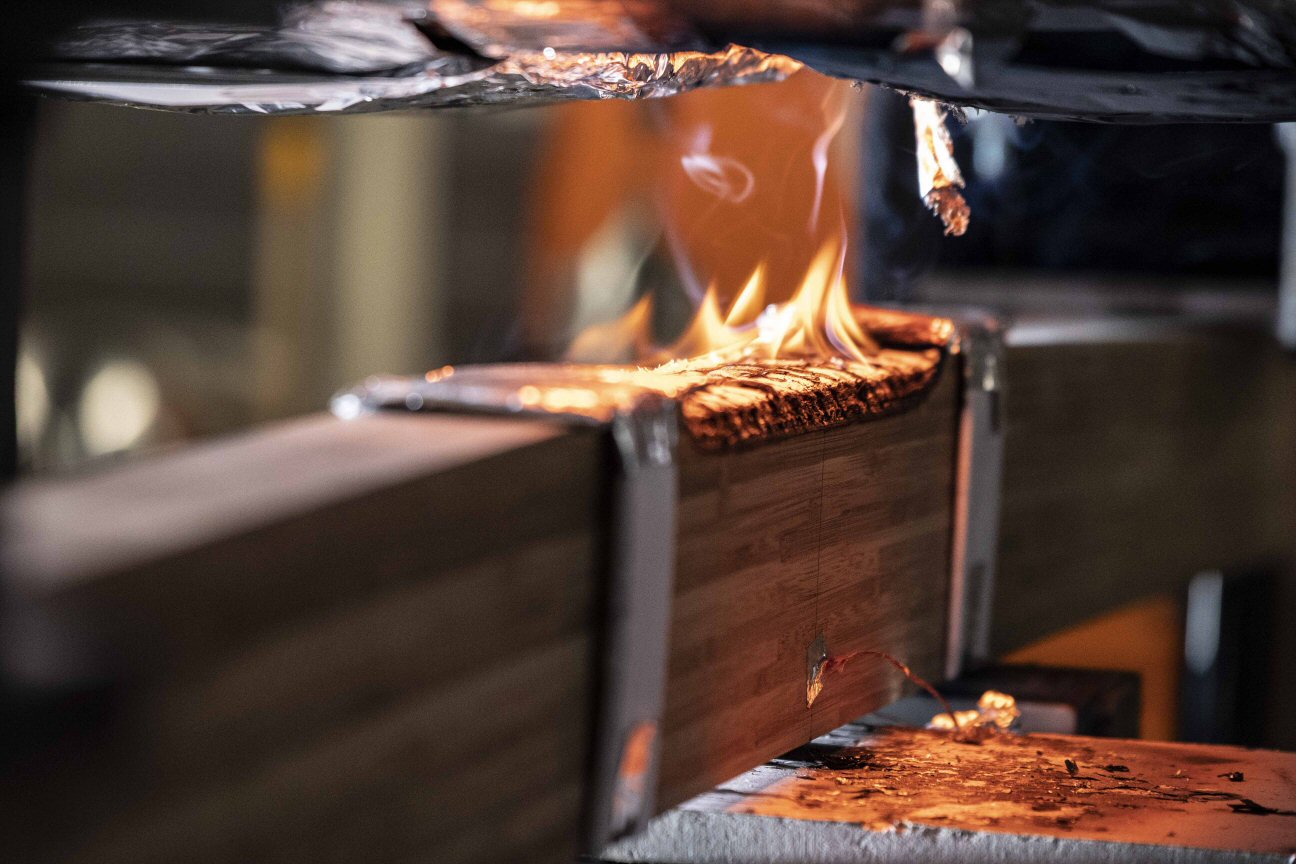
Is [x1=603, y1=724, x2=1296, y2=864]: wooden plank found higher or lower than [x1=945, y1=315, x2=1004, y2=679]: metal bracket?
lower

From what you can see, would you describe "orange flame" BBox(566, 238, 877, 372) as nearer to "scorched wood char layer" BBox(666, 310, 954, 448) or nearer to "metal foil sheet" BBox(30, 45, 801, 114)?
"scorched wood char layer" BBox(666, 310, 954, 448)

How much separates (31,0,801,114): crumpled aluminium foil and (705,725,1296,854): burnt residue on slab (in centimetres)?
51

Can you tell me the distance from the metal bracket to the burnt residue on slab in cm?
15

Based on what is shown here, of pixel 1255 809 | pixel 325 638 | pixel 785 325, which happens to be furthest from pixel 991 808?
pixel 325 638

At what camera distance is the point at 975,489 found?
4.32 feet

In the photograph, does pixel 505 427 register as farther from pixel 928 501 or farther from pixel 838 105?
pixel 838 105

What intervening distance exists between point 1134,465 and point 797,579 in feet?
3.01

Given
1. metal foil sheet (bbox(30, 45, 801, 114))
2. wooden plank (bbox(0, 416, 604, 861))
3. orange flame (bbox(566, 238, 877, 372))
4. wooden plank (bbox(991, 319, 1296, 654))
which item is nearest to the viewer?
wooden plank (bbox(0, 416, 604, 861))

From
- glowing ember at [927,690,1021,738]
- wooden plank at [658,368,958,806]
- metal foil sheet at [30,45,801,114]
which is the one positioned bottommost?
glowing ember at [927,690,1021,738]

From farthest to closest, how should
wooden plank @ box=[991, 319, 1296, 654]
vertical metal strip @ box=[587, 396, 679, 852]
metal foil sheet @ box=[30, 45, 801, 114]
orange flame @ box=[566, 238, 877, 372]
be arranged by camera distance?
wooden plank @ box=[991, 319, 1296, 654]
orange flame @ box=[566, 238, 877, 372]
metal foil sheet @ box=[30, 45, 801, 114]
vertical metal strip @ box=[587, 396, 679, 852]

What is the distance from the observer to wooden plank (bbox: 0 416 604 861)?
561mm

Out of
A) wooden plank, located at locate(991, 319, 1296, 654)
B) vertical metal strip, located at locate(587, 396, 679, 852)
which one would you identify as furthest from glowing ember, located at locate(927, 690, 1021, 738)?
vertical metal strip, located at locate(587, 396, 679, 852)

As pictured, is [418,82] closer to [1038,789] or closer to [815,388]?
[815,388]

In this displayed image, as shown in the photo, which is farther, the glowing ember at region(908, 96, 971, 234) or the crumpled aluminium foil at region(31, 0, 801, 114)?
the glowing ember at region(908, 96, 971, 234)
